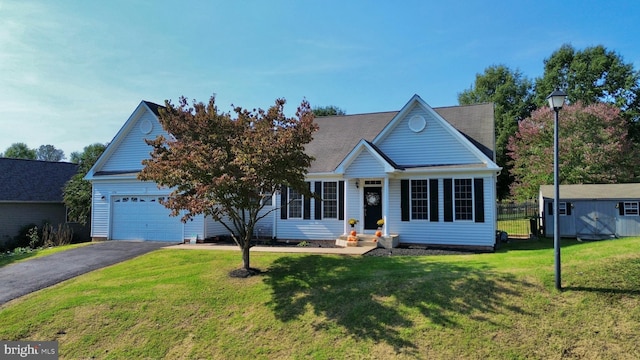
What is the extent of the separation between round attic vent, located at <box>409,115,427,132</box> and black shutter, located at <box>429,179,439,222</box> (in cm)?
234

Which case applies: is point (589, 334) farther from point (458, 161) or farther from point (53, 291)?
point (53, 291)

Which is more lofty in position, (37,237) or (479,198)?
(479,198)

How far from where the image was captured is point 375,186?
662 inches

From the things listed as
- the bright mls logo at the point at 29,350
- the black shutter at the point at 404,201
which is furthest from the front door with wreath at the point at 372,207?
the bright mls logo at the point at 29,350

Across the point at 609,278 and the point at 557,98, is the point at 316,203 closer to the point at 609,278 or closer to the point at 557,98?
the point at 557,98

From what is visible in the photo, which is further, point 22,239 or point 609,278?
point 22,239

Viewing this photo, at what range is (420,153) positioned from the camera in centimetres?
1642

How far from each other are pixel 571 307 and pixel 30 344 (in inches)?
433

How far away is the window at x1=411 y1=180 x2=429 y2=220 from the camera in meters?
Answer: 15.9

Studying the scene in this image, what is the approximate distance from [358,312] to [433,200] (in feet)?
28.2

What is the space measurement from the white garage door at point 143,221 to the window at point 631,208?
66.8 ft

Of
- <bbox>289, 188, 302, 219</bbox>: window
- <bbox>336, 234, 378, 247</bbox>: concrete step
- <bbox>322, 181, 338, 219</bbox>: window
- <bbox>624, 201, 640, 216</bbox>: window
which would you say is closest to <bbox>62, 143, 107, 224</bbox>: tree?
<bbox>289, 188, 302, 219</bbox>: window

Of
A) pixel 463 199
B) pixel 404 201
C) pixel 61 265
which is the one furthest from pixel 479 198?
pixel 61 265

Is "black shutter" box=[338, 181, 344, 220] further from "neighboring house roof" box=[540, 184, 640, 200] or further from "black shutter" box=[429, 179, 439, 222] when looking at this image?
"neighboring house roof" box=[540, 184, 640, 200]
